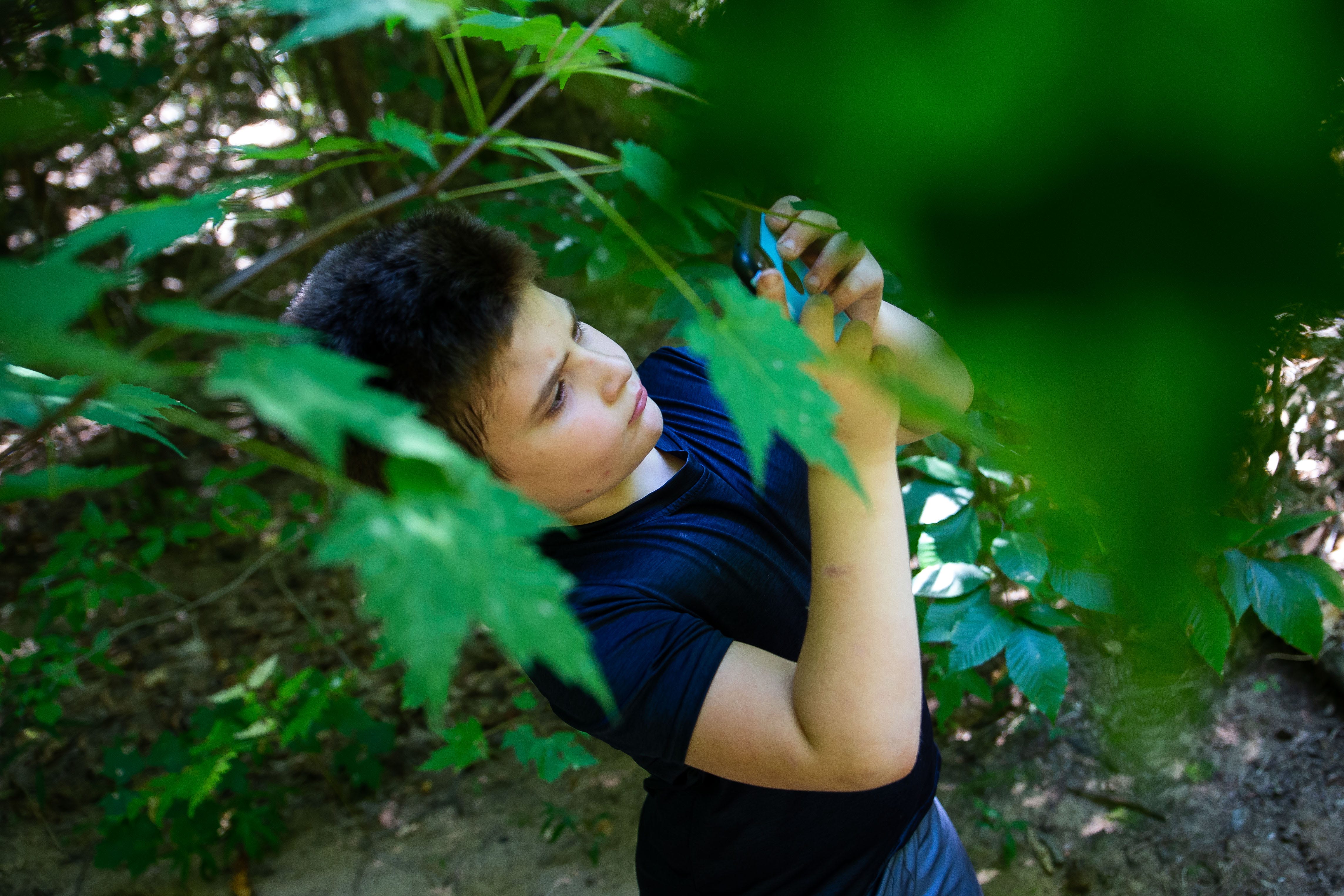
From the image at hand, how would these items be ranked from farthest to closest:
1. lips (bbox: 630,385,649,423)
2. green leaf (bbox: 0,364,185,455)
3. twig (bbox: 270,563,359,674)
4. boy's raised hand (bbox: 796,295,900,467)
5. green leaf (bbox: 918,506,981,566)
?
twig (bbox: 270,563,359,674) → green leaf (bbox: 918,506,981,566) → lips (bbox: 630,385,649,423) → boy's raised hand (bbox: 796,295,900,467) → green leaf (bbox: 0,364,185,455)

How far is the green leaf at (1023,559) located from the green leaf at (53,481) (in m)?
1.20

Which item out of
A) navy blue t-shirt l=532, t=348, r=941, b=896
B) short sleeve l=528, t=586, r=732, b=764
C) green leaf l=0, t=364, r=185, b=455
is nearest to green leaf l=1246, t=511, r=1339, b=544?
navy blue t-shirt l=532, t=348, r=941, b=896

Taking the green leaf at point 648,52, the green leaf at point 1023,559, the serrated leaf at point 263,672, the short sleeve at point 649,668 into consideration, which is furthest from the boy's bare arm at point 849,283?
the serrated leaf at point 263,672

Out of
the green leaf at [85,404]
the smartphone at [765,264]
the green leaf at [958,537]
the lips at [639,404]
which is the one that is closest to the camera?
the green leaf at [85,404]

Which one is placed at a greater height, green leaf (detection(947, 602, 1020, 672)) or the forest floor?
green leaf (detection(947, 602, 1020, 672))

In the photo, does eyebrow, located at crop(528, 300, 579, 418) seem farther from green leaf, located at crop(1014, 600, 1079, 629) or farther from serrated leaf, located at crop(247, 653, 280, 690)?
serrated leaf, located at crop(247, 653, 280, 690)

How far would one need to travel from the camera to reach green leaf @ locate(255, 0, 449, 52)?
383mm

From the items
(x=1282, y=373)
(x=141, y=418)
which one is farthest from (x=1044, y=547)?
(x=141, y=418)

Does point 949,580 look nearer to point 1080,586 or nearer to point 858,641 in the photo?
point 1080,586

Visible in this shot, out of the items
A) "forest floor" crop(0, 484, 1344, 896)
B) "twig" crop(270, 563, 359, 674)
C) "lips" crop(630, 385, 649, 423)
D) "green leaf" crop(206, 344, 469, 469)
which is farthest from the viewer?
"twig" crop(270, 563, 359, 674)

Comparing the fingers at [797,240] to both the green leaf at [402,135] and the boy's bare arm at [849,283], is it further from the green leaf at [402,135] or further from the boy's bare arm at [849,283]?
the green leaf at [402,135]

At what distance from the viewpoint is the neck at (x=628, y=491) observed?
39.8 inches

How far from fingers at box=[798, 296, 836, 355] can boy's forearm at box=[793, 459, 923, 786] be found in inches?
6.0

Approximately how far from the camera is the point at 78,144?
10.8 ft
